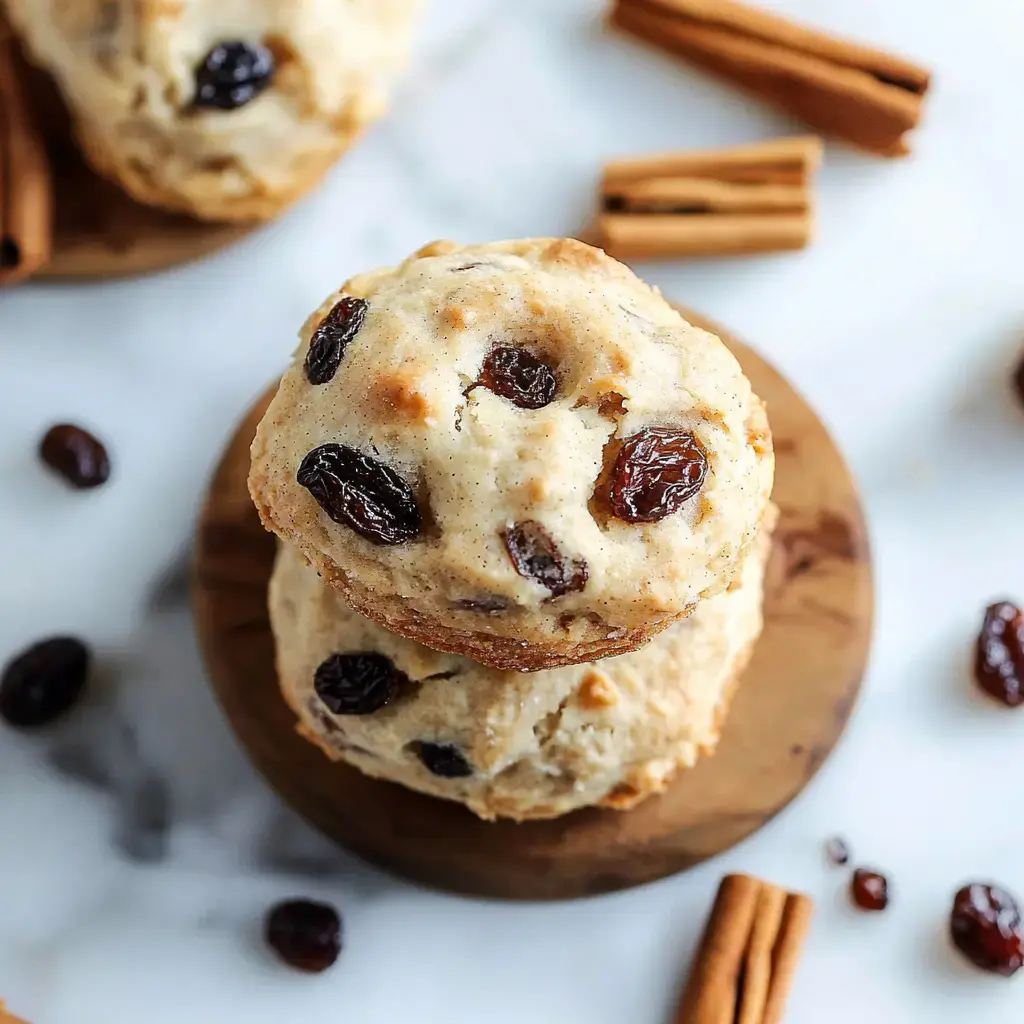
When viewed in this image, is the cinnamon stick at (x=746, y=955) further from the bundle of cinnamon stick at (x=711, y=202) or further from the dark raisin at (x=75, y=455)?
the dark raisin at (x=75, y=455)

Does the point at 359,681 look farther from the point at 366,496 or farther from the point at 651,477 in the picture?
the point at 651,477

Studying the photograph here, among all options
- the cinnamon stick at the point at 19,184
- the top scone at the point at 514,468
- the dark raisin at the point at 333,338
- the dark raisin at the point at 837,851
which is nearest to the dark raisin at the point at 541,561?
the top scone at the point at 514,468

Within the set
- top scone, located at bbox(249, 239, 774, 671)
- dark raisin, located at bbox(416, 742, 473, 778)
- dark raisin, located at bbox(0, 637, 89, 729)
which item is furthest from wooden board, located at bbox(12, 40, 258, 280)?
dark raisin, located at bbox(416, 742, 473, 778)

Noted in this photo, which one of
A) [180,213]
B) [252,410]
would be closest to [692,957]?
[252,410]

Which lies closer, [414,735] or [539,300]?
[539,300]

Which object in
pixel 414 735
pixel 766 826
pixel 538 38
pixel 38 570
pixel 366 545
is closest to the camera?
pixel 366 545

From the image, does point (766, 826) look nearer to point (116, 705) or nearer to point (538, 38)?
point (116, 705)
